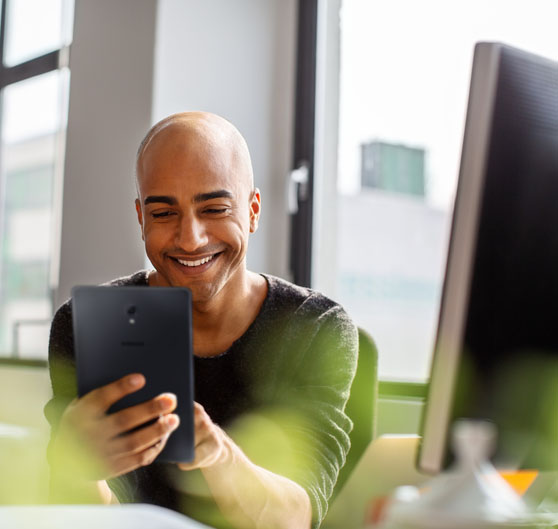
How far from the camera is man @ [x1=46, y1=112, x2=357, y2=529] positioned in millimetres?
1022

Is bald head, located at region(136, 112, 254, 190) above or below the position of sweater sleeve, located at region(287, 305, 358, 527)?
above

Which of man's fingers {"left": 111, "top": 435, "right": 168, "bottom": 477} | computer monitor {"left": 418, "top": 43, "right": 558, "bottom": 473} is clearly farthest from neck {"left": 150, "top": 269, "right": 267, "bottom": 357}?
computer monitor {"left": 418, "top": 43, "right": 558, "bottom": 473}

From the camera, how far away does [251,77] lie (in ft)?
8.21

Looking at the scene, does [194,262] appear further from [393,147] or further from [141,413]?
[393,147]

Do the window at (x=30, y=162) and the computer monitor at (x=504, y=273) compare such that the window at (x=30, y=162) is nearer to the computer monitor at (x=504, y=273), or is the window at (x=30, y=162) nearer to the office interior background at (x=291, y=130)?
the office interior background at (x=291, y=130)

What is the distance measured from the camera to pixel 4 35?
10.6 feet

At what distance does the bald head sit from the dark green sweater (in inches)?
9.4

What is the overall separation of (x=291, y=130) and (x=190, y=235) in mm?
1451

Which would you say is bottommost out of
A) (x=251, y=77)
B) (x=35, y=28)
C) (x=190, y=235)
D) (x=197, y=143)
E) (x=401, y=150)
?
(x=190, y=235)

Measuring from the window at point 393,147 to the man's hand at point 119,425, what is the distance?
1.32 meters

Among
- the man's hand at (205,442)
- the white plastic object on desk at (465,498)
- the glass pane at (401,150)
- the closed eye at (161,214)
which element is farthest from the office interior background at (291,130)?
the white plastic object on desk at (465,498)

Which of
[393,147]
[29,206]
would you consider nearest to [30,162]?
[29,206]

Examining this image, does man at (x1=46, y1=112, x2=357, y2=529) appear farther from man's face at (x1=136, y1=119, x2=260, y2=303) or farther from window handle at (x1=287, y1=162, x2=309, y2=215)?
window handle at (x1=287, y1=162, x2=309, y2=215)

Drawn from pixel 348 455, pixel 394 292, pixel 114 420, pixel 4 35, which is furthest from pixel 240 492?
pixel 4 35
